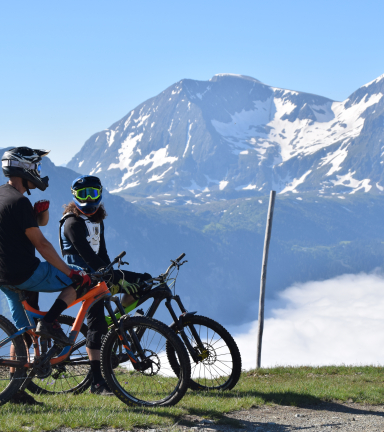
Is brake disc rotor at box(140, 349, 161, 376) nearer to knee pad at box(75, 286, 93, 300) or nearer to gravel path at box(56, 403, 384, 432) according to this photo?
gravel path at box(56, 403, 384, 432)

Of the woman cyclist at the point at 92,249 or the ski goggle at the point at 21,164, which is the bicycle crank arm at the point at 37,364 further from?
the ski goggle at the point at 21,164

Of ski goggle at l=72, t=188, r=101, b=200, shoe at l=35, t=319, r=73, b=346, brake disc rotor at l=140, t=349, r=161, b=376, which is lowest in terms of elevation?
brake disc rotor at l=140, t=349, r=161, b=376

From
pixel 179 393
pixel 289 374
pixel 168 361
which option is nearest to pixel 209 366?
pixel 168 361

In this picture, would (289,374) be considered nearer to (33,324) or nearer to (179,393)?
(179,393)

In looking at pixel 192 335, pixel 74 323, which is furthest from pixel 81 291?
pixel 192 335

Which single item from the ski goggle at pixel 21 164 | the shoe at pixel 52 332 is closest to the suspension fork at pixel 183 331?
the shoe at pixel 52 332

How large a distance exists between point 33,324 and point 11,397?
93cm

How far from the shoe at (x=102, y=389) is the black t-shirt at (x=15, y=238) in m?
1.90

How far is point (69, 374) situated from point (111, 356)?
3.05 feet

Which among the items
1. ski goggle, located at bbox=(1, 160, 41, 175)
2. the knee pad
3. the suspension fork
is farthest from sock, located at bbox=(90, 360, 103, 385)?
ski goggle, located at bbox=(1, 160, 41, 175)

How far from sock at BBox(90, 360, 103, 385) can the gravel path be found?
4.06ft

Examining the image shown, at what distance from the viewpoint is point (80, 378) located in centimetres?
686

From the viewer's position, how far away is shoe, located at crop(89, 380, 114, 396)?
245 inches

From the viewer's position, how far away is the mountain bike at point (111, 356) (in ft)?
18.2
